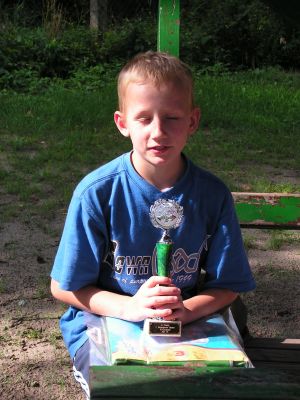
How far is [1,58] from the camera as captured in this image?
1005 cm

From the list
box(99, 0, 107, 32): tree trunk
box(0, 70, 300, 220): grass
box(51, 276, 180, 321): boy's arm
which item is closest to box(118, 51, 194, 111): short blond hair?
box(51, 276, 180, 321): boy's arm

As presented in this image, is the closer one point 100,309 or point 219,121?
point 100,309

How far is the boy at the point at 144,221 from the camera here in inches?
71.4

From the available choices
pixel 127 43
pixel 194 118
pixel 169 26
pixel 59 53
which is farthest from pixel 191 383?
pixel 127 43

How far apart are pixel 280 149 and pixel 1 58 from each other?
17.0 ft

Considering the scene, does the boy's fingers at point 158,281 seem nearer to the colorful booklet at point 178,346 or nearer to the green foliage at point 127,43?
the colorful booklet at point 178,346

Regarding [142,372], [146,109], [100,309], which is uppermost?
[146,109]

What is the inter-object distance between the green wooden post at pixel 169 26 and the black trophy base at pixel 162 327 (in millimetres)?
1213

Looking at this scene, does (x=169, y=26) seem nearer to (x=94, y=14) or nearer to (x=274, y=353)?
(x=274, y=353)

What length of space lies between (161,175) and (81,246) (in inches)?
11.6

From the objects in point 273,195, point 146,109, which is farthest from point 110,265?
point 273,195

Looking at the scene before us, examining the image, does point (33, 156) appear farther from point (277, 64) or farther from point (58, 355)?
point (277, 64)

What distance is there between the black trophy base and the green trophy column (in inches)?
4.8

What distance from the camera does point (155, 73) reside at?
1811 mm
